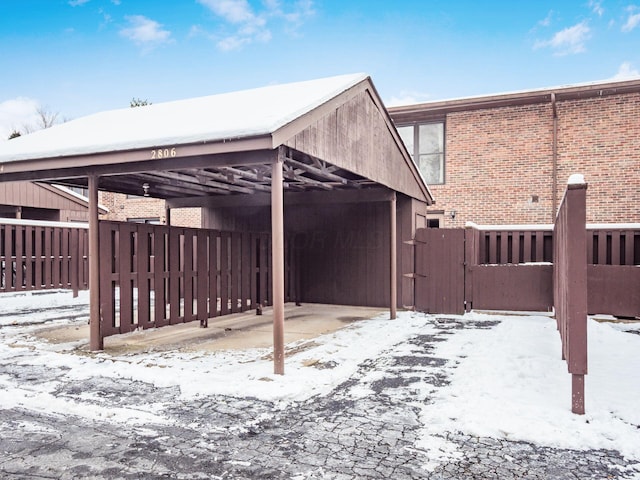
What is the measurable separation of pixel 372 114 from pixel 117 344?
19.3 ft

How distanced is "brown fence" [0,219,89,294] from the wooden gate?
31.4ft

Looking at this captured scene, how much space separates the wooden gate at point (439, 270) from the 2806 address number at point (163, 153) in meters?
6.71

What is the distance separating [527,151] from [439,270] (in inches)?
205

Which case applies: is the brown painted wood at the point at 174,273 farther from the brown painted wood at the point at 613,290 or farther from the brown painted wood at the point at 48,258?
the brown painted wood at the point at 613,290

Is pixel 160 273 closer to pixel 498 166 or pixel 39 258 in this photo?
pixel 39 258

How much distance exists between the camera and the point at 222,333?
8.54 meters

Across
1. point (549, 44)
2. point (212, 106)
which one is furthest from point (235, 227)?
point (549, 44)

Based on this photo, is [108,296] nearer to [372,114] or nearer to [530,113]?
[372,114]

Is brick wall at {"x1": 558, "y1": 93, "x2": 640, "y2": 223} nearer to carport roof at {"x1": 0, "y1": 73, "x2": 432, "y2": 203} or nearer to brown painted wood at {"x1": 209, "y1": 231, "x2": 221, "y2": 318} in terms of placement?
carport roof at {"x1": 0, "y1": 73, "x2": 432, "y2": 203}

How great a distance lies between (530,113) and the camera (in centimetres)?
1383

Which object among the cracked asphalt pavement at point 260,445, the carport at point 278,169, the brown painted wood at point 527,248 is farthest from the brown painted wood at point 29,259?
the brown painted wood at point 527,248

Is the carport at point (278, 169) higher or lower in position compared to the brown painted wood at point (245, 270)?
higher

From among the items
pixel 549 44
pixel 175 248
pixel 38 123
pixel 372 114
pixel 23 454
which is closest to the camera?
pixel 23 454

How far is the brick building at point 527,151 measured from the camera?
13.0 metres
